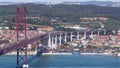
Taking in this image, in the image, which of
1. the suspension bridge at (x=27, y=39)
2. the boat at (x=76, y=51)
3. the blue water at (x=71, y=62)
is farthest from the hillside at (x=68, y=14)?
the blue water at (x=71, y=62)

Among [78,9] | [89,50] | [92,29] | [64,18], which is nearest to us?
[89,50]

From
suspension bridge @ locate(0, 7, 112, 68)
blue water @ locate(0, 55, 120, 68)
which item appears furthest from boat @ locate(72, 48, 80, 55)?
suspension bridge @ locate(0, 7, 112, 68)

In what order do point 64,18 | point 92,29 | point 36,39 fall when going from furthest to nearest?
point 64,18, point 92,29, point 36,39

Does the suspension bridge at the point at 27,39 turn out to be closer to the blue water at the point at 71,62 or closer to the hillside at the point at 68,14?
the blue water at the point at 71,62

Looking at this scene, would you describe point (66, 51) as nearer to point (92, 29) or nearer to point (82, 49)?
Answer: point (82, 49)

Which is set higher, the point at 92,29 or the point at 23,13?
the point at 23,13

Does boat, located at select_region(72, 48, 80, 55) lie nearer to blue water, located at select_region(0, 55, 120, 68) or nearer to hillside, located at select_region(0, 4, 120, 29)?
blue water, located at select_region(0, 55, 120, 68)

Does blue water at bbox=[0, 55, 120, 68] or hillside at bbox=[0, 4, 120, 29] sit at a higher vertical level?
blue water at bbox=[0, 55, 120, 68]

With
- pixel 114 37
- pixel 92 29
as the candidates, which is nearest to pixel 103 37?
pixel 114 37
